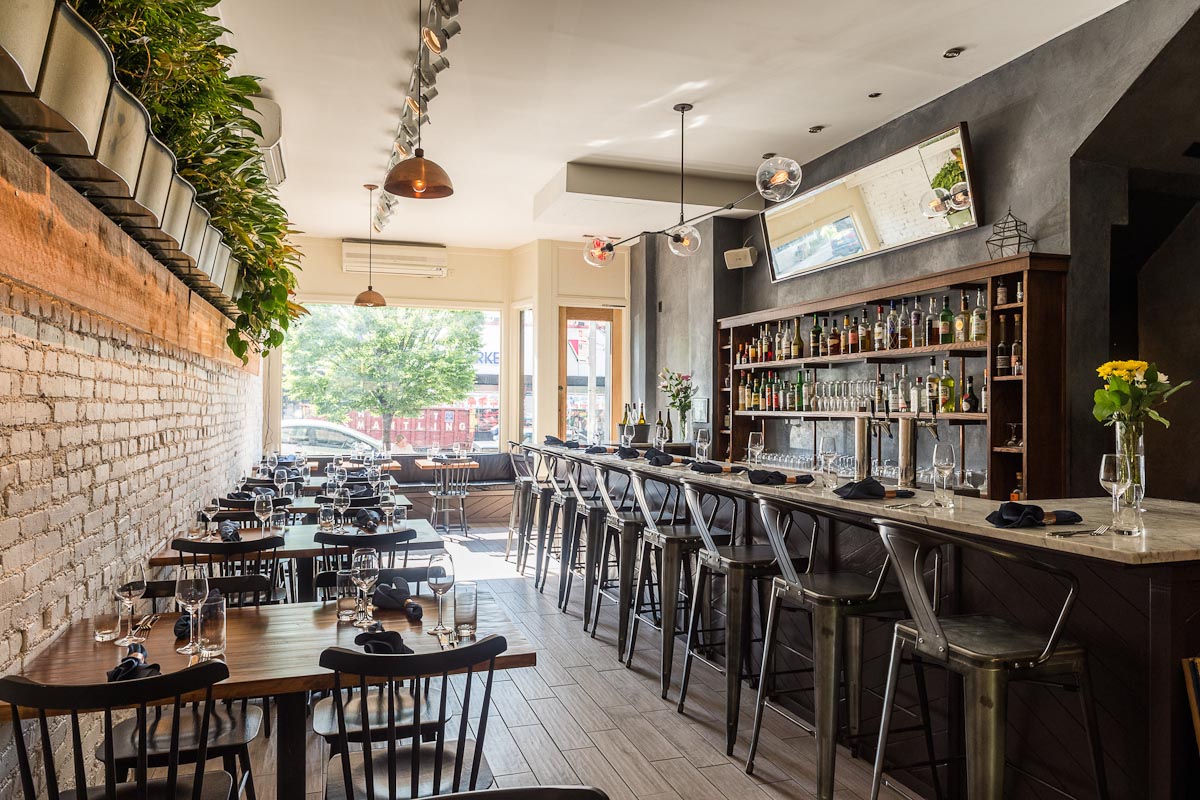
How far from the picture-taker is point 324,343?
49.2 ft

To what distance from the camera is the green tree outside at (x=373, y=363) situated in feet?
49.3

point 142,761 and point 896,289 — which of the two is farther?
point 896,289

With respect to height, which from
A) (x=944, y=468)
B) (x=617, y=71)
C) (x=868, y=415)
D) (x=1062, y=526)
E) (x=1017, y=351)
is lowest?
(x=1062, y=526)

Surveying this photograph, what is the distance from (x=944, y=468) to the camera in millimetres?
2869

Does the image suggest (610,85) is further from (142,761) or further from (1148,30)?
(142,761)

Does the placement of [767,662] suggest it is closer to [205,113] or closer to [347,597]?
[347,597]

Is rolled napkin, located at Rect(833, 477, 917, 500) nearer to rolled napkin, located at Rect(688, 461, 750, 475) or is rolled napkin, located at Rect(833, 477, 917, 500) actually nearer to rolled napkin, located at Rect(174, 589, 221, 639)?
rolled napkin, located at Rect(688, 461, 750, 475)

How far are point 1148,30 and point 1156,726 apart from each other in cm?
353

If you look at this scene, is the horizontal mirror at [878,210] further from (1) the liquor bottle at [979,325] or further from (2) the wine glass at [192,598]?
(2) the wine glass at [192,598]

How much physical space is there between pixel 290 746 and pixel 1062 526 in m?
2.33

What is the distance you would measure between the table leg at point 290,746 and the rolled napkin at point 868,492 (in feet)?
6.60

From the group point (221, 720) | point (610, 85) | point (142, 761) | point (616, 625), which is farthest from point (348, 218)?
point (142, 761)

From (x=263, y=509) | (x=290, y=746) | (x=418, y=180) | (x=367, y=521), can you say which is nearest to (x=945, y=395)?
(x=418, y=180)

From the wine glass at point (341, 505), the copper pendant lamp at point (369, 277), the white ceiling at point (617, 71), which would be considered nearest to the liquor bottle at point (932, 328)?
the white ceiling at point (617, 71)
